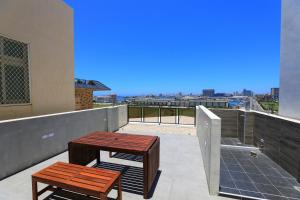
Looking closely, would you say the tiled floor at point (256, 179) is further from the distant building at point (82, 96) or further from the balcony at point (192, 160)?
the distant building at point (82, 96)

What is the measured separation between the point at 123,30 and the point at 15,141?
13.3 meters

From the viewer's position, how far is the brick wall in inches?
363

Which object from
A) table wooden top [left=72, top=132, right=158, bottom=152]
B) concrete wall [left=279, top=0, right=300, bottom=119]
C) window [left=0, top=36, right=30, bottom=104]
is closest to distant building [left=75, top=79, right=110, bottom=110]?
window [left=0, top=36, right=30, bottom=104]

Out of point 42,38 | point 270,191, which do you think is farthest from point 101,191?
point 42,38

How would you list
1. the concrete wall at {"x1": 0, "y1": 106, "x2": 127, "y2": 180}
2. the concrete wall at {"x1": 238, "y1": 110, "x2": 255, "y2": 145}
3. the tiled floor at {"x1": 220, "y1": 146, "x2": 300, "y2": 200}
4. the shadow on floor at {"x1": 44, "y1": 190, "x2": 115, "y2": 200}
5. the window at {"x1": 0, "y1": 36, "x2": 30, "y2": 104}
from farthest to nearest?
the concrete wall at {"x1": 238, "y1": 110, "x2": 255, "y2": 145} < the window at {"x1": 0, "y1": 36, "x2": 30, "y2": 104} < the concrete wall at {"x1": 0, "y1": 106, "x2": 127, "y2": 180} < the tiled floor at {"x1": 220, "y1": 146, "x2": 300, "y2": 200} < the shadow on floor at {"x1": 44, "y1": 190, "x2": 115, "y2": 200}

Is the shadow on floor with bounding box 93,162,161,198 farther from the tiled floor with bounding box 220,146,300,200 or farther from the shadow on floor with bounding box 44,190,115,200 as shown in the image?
the tiled floor with bounding box 220,146,300,200

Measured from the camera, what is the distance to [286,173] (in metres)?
3.37

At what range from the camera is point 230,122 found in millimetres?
6605

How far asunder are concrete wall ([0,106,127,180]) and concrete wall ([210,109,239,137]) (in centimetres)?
510

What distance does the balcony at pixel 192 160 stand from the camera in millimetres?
2607

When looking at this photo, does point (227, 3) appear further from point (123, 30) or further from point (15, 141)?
point (15, 141)

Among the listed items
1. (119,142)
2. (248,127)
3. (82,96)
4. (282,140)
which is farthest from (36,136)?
(82,96)

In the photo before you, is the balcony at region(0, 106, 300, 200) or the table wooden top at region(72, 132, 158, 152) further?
the table wooden top at region(72, 132, 158, 152)

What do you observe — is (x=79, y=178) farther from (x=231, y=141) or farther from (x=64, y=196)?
(x=231, y=141)
